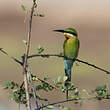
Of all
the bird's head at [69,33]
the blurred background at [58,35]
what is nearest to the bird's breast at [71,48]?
the bird's head at [69,33]

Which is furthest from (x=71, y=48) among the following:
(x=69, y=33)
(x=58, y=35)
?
(x=58, y=35)

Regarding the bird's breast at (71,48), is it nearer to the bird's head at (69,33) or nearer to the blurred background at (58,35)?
the bird's head at (69,33)

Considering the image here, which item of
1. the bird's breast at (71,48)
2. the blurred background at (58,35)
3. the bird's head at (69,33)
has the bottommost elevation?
the blurred background at (58,35)

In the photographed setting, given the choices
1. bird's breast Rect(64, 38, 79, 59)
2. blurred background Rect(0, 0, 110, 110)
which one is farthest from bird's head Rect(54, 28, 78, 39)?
blurred background Rect(0, 0, 110, 110)

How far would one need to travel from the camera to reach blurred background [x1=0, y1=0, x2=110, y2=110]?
8117mm

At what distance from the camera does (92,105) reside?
6730 mm

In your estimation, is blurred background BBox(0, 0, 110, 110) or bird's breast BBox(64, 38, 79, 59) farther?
blurred background BBox(0, 0, 110, 110)

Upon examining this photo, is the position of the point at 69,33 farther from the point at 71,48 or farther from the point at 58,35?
the point at 58,35

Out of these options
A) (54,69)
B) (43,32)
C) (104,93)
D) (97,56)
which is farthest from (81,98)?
(43,32)

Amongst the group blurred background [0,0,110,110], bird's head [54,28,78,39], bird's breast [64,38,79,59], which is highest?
bird's head [54,28,78,39]

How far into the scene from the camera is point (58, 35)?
34.0 ft

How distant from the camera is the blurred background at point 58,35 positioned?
26.6 feet

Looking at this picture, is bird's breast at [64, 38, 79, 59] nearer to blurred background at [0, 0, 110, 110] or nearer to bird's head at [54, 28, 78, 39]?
bird's head at [54, 28, 78, 39]

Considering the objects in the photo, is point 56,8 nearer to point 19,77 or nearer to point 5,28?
point 5,28
